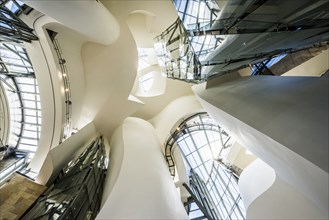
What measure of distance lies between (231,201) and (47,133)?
1397 cm

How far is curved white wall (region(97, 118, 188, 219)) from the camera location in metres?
6.37

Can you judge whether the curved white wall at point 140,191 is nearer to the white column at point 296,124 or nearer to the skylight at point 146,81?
the white column at point 296,124

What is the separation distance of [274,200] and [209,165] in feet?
43.5

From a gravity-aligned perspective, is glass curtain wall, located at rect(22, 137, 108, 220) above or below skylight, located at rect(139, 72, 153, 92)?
below

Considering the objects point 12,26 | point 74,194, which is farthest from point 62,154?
point 12,26

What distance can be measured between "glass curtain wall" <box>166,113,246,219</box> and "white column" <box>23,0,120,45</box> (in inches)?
362

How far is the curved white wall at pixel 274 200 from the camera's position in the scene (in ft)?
20.6

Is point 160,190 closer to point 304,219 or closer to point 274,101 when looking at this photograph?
point 304,219

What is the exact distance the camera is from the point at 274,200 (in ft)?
22.4

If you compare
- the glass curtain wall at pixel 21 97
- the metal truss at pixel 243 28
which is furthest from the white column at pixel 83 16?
the glass curtain wall at pixel 21 97

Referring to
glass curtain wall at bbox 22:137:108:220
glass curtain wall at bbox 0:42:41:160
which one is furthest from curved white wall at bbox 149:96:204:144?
glass curtain wall at bbox 0:42:41:160

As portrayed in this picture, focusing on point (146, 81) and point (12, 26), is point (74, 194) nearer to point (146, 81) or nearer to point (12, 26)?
point (12, 26)

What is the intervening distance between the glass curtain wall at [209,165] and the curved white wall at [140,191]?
18.9 feet

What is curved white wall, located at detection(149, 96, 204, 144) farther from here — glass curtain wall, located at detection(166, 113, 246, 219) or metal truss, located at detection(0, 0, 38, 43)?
metal truss, located at detection(0, 0, 38, 43)
